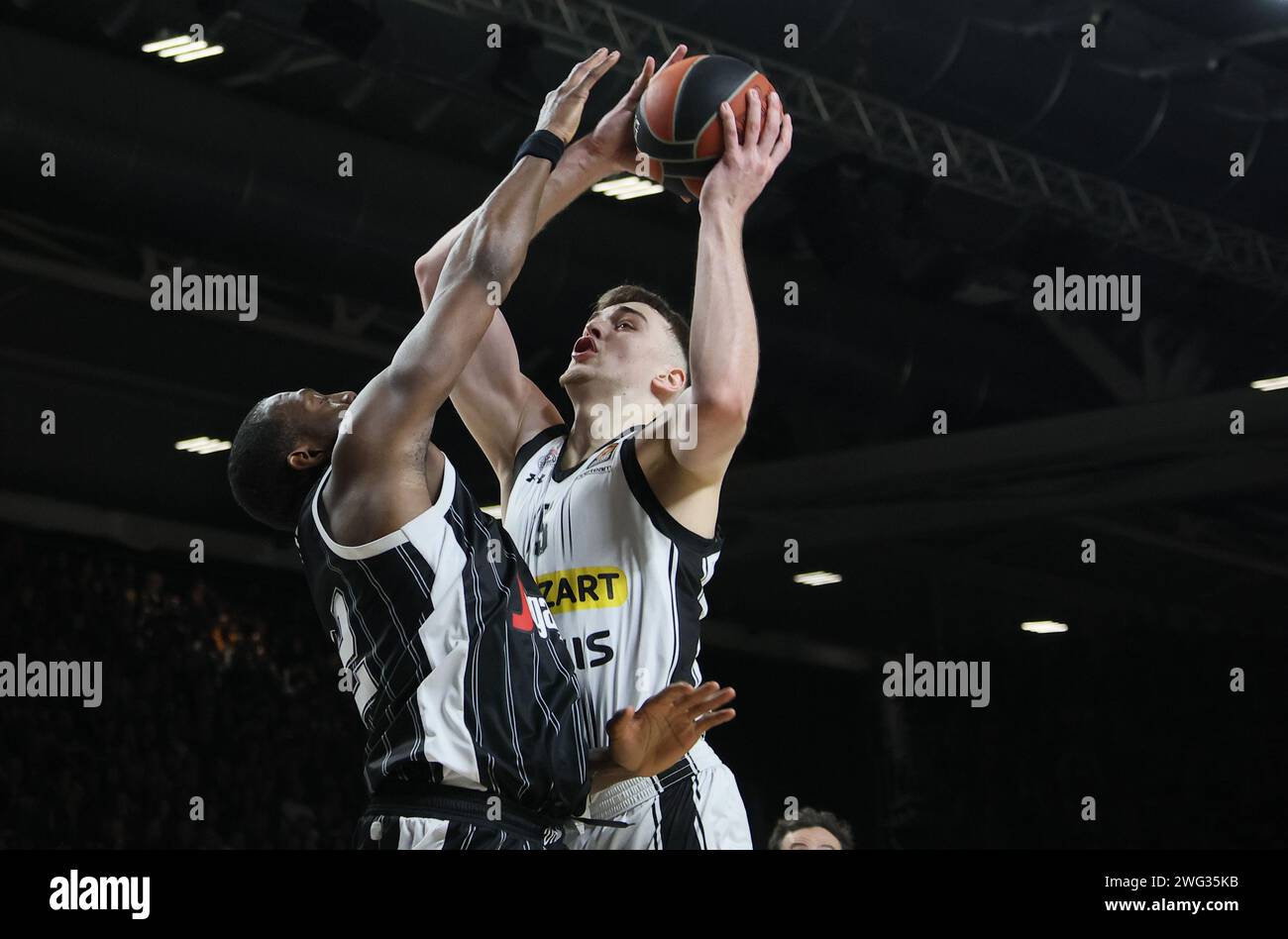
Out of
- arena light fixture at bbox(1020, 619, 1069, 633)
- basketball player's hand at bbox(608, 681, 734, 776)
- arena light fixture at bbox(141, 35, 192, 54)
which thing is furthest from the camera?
arena light fixture at bbox(1020, 619, 1069, 633)

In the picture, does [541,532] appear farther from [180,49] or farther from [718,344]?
[180,49]

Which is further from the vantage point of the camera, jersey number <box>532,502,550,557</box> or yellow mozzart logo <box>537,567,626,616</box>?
jersey number <box>532,502,550,557</box>

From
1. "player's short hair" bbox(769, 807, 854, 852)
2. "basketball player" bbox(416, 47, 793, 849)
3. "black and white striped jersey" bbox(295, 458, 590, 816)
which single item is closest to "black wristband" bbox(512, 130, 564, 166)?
"basketball player" bbox(416, 47, 793, 849)

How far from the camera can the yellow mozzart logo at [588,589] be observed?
3.93 metres

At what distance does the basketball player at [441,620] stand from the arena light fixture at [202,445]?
8821mm

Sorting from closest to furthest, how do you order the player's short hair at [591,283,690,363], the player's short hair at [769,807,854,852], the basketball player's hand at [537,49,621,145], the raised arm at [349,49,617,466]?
the raised arm at [349,49,617,466]
the basketball player's hand at [537,49,621,145]
the player's short hair at [591,283,690,363]
the player's short hair at [769,807,854,852]

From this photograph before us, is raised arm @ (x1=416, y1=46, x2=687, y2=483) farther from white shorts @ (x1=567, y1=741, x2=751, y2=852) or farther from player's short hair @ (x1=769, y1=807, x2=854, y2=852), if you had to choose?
player's short hair @ (x1=769, y1=807, x2=854, y2=852)

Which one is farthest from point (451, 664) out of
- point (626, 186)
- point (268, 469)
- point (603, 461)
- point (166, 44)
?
point (626, 186)

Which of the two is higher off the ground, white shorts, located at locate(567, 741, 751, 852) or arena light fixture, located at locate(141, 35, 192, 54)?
arena light fixture, located at locate(141, 35, 192, 54)

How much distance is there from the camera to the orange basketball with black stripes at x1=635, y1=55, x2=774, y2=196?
404 cm

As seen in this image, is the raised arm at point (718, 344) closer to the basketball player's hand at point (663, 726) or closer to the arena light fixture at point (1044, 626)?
the basketball player's hand at point (663, 726)

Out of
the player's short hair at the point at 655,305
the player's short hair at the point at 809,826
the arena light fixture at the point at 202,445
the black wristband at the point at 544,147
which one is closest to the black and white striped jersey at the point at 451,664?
the black wristband at the point at 544,147

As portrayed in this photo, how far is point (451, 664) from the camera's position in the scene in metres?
3.47

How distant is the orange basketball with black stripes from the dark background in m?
3.26
